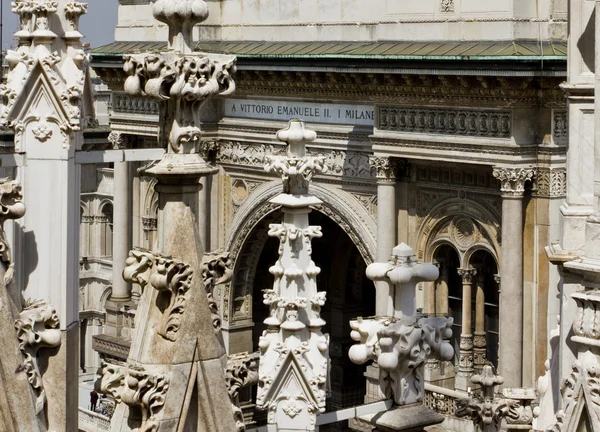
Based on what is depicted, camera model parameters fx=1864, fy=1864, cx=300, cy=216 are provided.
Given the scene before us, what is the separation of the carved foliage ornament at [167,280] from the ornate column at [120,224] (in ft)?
145

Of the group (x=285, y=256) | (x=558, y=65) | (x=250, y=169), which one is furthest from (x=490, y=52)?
(x=285, y=256)

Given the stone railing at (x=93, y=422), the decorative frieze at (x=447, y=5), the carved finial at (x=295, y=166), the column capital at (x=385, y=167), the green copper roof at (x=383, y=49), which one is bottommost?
the stone railing at (x=93, y=422)

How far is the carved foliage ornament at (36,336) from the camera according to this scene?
10.3 metres

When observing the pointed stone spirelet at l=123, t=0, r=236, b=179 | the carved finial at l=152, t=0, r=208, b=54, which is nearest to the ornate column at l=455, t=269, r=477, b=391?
the carved finial at l=152, t=0, r=208, b=54

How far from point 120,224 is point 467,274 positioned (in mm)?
14815

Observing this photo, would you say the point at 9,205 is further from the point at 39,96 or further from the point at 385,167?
the point at 385,167

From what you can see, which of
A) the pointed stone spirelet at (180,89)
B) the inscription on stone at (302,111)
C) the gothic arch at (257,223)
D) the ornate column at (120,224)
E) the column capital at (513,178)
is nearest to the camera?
the pointed stone spirelet at (180,89)

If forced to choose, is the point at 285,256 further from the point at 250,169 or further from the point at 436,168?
the point at 250,169

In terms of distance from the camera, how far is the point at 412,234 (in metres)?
45.8

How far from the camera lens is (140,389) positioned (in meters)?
10.3

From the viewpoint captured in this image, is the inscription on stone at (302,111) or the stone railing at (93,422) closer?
the stone railing at (93,422)

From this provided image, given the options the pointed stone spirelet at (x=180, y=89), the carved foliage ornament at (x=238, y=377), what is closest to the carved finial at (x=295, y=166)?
the pointed stone spirelet at (x=180, y=89)

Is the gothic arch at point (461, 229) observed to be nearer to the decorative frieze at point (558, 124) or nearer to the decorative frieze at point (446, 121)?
the decorative frieze at point (446, 121)

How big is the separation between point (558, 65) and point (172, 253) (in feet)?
100
